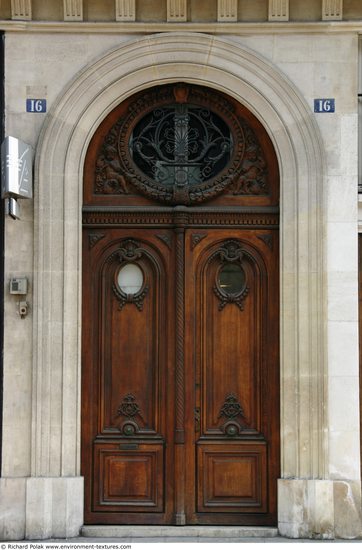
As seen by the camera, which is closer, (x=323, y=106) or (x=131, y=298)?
(x=323, y=106)

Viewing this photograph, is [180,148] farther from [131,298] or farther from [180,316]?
[180,316]

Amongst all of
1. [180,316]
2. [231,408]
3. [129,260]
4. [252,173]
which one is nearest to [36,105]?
[129,260]

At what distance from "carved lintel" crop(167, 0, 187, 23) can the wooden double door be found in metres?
2.22

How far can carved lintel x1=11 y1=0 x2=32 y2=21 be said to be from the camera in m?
12.7

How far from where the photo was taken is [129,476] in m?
12.8

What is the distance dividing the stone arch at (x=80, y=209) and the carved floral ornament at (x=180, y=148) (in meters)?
0.28

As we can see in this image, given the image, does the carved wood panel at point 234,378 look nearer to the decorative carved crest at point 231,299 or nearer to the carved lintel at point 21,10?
the decorative carved crest at point 231,299

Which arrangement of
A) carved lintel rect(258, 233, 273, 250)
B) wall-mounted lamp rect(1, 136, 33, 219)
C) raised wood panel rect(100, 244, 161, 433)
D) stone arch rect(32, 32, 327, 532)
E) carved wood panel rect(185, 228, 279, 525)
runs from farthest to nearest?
carved lintel rect(258, 233, 273, 250) < raised wood panel rect(100, 244, 161, 433) < carved wood panel rect(185, 228, 279, 525) < stone arch rect(32, 32, 327, 532) < wall-mounted lamp rect(1, 136, 33, 219)

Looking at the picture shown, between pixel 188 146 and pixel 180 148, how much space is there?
100 millimetres

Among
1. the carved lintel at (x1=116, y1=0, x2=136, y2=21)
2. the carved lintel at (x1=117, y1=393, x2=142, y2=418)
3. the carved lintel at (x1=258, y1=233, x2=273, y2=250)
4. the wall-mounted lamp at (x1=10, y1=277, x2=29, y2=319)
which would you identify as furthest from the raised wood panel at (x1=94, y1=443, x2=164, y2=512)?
the carved lintel at (x1=116, y1=0, x2=136, y2=21)

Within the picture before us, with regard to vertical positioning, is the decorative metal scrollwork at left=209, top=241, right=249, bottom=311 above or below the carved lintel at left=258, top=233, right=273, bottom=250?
below

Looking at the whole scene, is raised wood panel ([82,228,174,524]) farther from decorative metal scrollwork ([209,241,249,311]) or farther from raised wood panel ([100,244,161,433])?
decorative metal scrollwork ([209,241,249,311])

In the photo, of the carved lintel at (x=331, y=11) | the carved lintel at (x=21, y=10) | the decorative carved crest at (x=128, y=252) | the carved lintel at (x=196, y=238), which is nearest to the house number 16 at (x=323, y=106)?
the carved lintel at (x=331, y=11)

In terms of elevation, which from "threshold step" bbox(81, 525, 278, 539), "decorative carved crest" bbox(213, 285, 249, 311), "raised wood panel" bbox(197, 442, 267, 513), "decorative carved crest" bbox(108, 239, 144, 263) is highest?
"decorative carved crest" bbox(108, 239, 144, 263)
